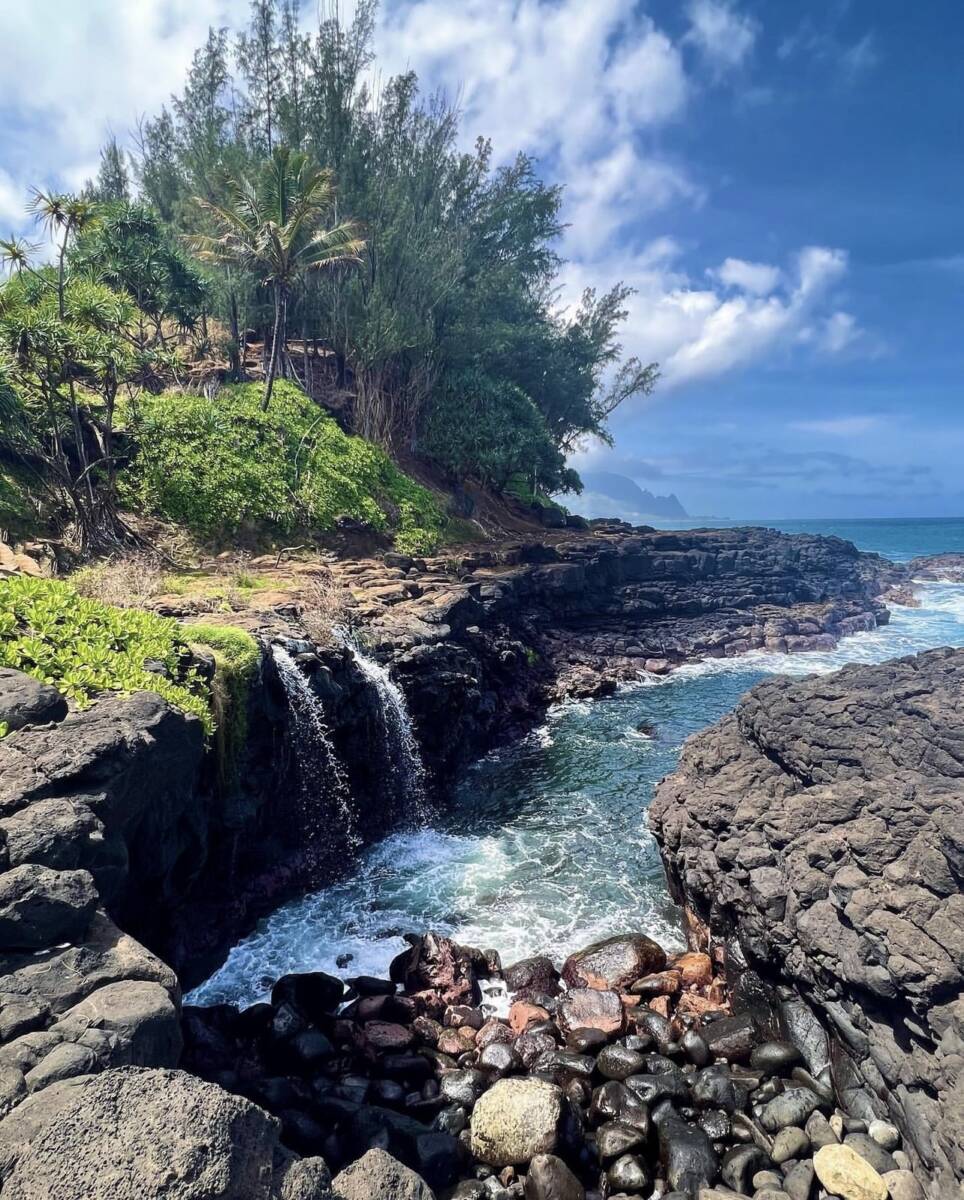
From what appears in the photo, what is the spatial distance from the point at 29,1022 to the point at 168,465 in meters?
19.7

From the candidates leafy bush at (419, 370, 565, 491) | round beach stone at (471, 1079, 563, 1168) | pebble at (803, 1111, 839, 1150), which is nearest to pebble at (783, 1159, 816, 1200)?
pebble at (803, 1111, 839, 1150)

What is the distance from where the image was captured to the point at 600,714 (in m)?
A: 24.1

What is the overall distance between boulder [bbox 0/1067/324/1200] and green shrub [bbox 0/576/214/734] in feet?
18.8

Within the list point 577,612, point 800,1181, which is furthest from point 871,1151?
point 577,612

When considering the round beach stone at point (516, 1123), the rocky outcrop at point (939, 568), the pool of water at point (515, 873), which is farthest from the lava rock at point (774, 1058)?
the rocky outcrop at point (939, 568)

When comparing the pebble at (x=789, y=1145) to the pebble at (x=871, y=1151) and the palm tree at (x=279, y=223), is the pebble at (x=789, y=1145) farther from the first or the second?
the palm tree at (x=279, y=223)

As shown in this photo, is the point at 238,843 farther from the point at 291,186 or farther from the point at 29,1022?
the point at 291,186

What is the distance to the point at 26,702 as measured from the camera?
27.8 ft

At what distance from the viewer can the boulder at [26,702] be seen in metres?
8.35

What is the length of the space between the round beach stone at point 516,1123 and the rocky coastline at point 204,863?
0.63ft

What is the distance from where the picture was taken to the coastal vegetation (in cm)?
1931

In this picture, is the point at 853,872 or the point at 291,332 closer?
the point at 853,872

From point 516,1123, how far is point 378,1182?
3.01 meters

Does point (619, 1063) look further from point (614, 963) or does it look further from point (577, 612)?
point (577, 612)
